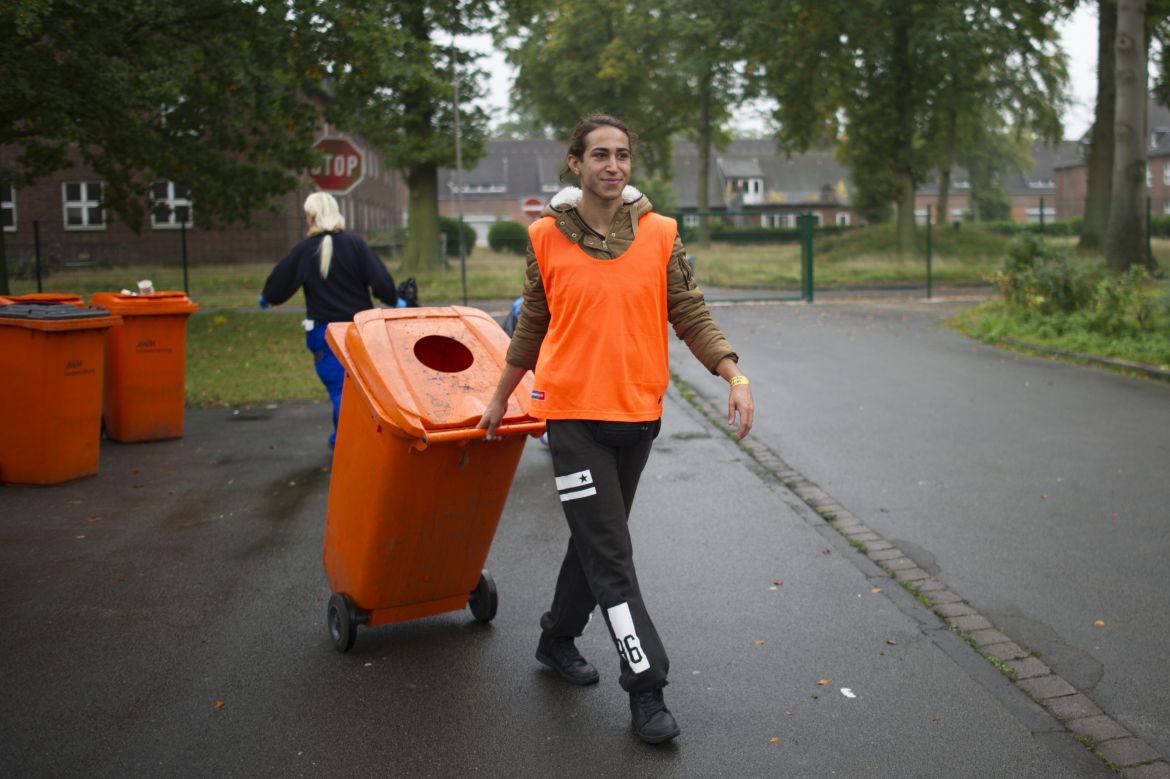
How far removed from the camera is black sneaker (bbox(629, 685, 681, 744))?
12.7 feet

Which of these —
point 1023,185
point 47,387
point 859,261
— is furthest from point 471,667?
point 1023,185

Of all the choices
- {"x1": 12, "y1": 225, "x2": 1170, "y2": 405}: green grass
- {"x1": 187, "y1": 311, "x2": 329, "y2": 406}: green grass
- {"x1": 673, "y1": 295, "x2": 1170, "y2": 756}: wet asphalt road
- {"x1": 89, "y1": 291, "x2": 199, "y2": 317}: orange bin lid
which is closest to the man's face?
{"x1": 673, "y1": 295, "x2": 1170, "y2": 756}: wet asphalt road

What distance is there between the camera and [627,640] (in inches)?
152

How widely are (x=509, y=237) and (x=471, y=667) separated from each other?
34724mm

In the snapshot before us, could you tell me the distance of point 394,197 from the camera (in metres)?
73.9

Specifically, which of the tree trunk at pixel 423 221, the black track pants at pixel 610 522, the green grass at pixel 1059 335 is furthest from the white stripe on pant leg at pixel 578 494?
the tree trunk at pixel 423 221

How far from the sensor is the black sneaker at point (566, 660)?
445 centimetres

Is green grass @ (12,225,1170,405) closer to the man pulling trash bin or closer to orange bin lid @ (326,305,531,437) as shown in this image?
orange bin lid @ (326,305,531,437)

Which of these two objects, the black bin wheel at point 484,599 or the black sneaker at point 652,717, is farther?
the black bin wheel at point 484,599

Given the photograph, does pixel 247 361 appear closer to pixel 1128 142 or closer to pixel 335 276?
pixel 335 276

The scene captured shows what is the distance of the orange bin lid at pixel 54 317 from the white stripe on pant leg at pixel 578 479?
5183 mm

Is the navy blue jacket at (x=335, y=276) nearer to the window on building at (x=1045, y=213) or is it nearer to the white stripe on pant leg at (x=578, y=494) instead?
the white stripe on pant leg at (x=578, y=494)

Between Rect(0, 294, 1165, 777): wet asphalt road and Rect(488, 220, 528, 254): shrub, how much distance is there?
2108cm

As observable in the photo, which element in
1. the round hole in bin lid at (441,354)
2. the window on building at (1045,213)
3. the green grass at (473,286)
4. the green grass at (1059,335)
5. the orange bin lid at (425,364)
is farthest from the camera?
the window on building at (1045,213)
